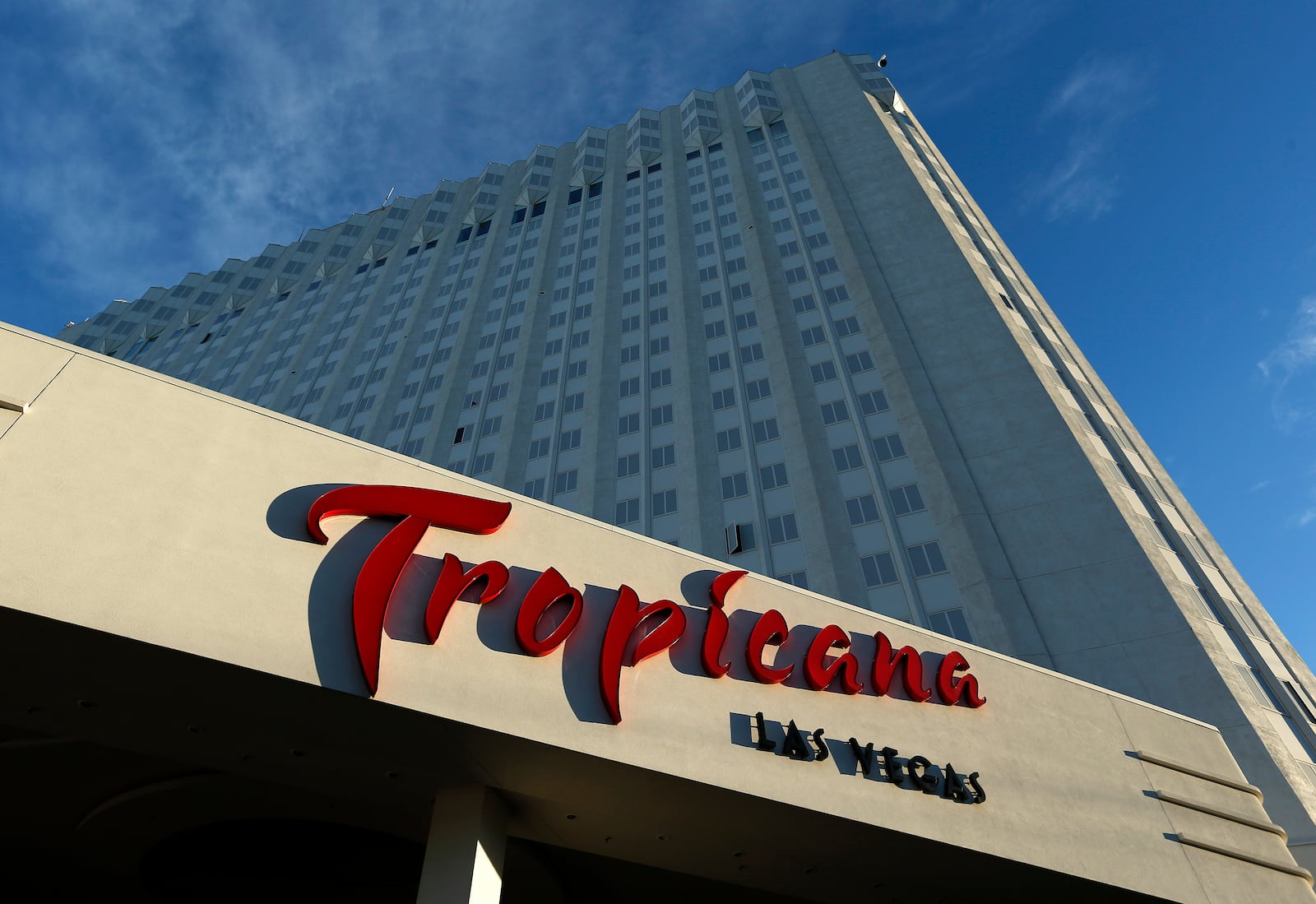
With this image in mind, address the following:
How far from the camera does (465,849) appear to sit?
12.9m

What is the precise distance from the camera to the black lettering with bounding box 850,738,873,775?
14.9 m

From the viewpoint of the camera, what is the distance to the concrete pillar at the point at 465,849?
40.9 ft

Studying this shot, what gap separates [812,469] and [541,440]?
1899cm

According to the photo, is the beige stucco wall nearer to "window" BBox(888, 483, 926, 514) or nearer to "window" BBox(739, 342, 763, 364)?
"window" BBox(888, 483, 926, 514)

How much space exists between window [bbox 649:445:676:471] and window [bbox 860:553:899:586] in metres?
13.4

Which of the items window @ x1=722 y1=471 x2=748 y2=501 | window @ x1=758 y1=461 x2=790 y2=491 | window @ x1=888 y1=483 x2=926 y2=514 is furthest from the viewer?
window @ x1=722 y1=471 x2=748 y2=501

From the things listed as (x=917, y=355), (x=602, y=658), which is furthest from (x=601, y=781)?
(x=917, y=355)

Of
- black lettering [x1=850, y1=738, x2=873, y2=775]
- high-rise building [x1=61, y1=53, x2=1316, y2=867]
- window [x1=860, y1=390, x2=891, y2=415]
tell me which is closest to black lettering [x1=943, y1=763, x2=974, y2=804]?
black lettering [x1=850, y1=738, x2=873, y2=775]

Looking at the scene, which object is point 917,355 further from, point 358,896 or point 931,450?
point 358,896

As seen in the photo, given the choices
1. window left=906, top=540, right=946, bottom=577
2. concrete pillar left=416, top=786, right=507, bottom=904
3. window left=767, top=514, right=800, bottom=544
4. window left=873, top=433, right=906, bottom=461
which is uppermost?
window left=873, top=433, right=906, bottom=461

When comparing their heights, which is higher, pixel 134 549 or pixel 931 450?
pixel 931 450

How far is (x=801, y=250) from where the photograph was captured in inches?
2227

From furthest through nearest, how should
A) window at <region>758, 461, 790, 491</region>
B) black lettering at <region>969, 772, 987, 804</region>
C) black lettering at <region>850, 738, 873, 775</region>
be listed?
window at <region>758, 461, 790, 491</region>
black lettering at <region>969, 772, 987, 804</region>
black lettering at <region>850, 738, 873, 775</region>

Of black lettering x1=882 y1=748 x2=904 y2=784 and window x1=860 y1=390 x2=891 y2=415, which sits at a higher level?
window x1=860 y1=390 x2=891 y2=415
